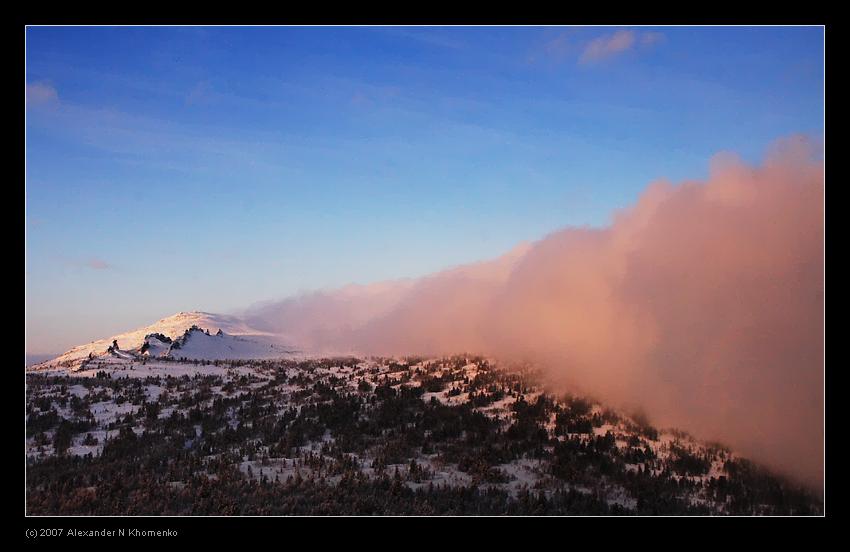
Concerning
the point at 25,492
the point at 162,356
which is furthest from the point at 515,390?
the point at 162,356

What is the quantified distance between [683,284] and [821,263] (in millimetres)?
3843

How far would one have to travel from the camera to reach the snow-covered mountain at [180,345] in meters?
38.6

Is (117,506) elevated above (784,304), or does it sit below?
below

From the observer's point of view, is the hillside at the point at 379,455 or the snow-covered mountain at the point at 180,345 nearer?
the hillside at the point at 379,455

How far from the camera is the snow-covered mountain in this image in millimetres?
38594

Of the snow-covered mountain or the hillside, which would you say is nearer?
the hillside

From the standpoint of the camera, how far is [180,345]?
143ft

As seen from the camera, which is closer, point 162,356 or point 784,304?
point 784,304

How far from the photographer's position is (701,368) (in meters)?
17.1

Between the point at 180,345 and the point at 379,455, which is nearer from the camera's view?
the point at 379,455
